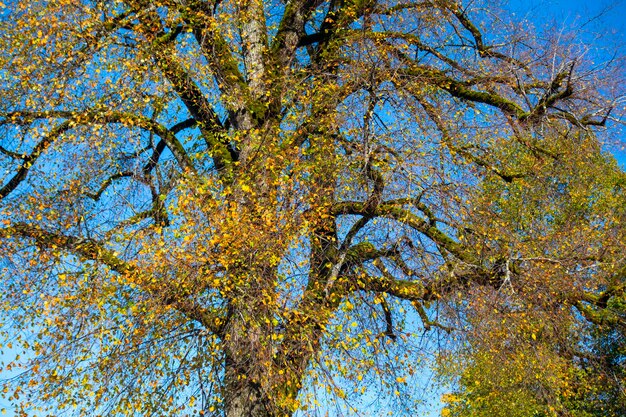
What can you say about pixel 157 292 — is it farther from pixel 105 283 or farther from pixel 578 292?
pixel 578 292

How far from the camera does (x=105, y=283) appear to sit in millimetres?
8438

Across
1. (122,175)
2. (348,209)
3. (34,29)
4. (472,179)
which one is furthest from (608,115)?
(34,29)

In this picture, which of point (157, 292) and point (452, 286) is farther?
point (452, 286)

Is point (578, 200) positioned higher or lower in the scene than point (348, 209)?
higher

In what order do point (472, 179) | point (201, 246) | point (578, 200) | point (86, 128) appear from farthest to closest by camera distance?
1. point (578, 200)
2. point (472, 179)
3. point (86, 128)
4. point (201, 246)

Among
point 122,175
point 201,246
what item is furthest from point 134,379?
point 122,175

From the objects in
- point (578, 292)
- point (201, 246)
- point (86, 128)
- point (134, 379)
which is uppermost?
point (578, 292)

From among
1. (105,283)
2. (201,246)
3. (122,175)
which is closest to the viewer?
(201,246)

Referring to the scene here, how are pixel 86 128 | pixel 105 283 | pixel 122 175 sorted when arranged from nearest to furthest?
pixel 105 283 < pixel 86 128 < pixel 122 175

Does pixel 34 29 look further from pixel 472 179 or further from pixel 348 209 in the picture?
pixel 472 179

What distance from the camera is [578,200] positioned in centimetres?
2469

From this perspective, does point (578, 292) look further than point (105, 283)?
Yes

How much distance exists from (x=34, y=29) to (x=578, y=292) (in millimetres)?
9673

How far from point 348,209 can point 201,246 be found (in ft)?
10.2
